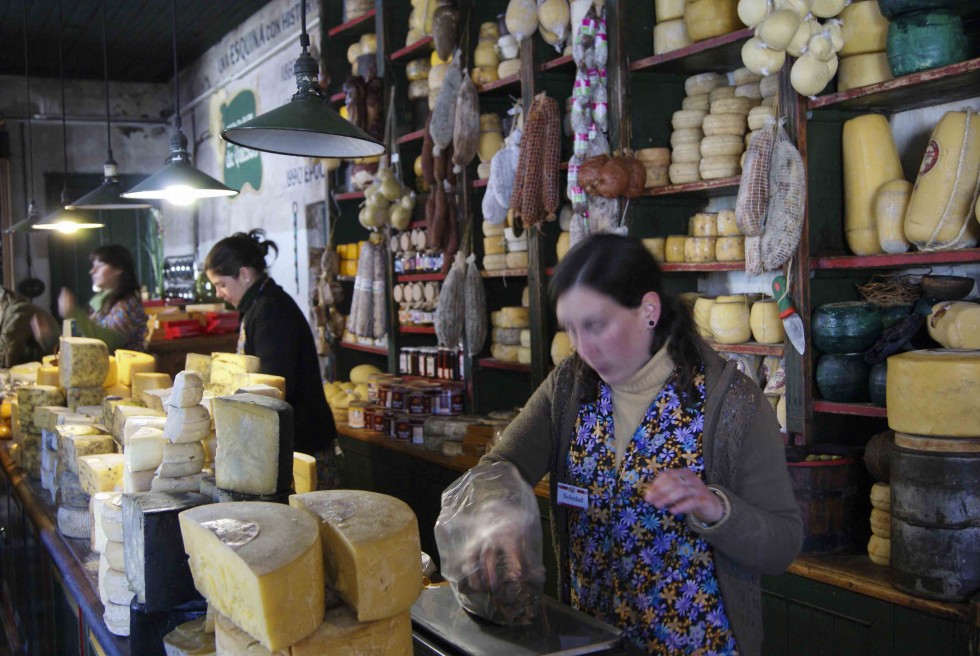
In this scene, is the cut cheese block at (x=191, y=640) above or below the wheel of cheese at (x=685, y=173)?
below

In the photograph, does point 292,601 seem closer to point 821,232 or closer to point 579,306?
point 579,306

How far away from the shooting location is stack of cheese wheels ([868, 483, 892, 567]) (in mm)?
2727

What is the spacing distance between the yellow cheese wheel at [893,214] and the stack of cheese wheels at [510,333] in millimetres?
1932

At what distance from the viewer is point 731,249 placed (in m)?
3.37

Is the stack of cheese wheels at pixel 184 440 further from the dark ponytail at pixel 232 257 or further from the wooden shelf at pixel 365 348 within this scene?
the wooden shelf at pixel 365 348

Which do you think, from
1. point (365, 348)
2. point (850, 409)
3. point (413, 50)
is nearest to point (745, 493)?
point (850, 409)

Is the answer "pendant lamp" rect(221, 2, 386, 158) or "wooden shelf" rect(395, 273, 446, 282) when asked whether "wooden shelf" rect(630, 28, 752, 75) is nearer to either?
"pendant lamp" rect(221, 2, 386, 158)

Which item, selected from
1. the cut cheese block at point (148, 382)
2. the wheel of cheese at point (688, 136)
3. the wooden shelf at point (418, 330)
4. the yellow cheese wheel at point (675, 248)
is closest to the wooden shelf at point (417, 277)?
the wooden shelf at point (418, 330)

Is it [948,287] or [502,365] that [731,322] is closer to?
[948,287]

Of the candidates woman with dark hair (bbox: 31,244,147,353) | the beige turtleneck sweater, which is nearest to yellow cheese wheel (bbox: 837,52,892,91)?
the beige turtleneck sweater

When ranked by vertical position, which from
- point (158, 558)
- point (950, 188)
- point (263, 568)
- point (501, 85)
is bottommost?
point (158, 558)

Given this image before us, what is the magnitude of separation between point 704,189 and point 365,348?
10.4 ft

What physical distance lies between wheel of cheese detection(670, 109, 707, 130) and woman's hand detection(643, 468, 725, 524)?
7.36 feet

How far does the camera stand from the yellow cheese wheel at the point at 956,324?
8.35 ft
